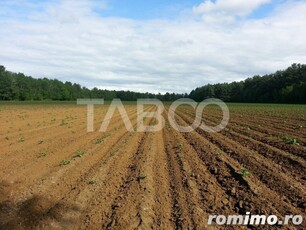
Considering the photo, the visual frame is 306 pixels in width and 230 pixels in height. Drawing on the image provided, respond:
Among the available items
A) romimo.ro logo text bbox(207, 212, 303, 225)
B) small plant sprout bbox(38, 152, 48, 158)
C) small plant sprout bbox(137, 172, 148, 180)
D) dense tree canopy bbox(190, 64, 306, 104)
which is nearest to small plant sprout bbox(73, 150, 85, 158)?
small plant sprout bbox(38, 152, 48, 158)

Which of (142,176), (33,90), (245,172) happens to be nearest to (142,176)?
(142,176)

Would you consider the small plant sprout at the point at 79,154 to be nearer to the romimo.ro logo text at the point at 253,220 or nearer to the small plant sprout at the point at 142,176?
the small plant sprout at the point at 142,176

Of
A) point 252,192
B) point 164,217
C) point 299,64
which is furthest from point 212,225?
point 299,64

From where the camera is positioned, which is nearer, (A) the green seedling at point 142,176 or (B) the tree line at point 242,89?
(A) the green seedling at point 142,176

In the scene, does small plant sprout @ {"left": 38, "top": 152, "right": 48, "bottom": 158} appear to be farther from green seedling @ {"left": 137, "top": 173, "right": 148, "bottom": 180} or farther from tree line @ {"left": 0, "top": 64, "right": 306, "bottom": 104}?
tree line @ {"left": 0, "top": 64, "right": 306, "bottom": 104}

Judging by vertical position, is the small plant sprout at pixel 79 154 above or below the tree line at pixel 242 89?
below

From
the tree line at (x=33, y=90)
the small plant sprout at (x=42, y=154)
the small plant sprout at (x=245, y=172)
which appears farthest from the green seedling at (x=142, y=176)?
the tree line at (x=33, y=90)

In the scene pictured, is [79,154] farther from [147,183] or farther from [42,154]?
[147,183]

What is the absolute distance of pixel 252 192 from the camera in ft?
24.9

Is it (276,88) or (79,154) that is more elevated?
(276,88)

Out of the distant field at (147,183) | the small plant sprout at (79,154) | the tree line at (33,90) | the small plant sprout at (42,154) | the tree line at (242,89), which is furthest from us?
the tree line at (33,90)

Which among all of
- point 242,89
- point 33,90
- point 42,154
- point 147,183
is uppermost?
point 242,89

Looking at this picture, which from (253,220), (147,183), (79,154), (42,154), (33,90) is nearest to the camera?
(253,220)

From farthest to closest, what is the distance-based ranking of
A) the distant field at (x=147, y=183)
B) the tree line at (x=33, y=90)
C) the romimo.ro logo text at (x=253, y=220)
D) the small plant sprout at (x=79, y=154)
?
the tree line at (x=33, y=90)
the small plant sprout at (x=79, y=154)
the distant field at (x=147, y=183)
the romimo.ro logo text at (x=253, y=220)
